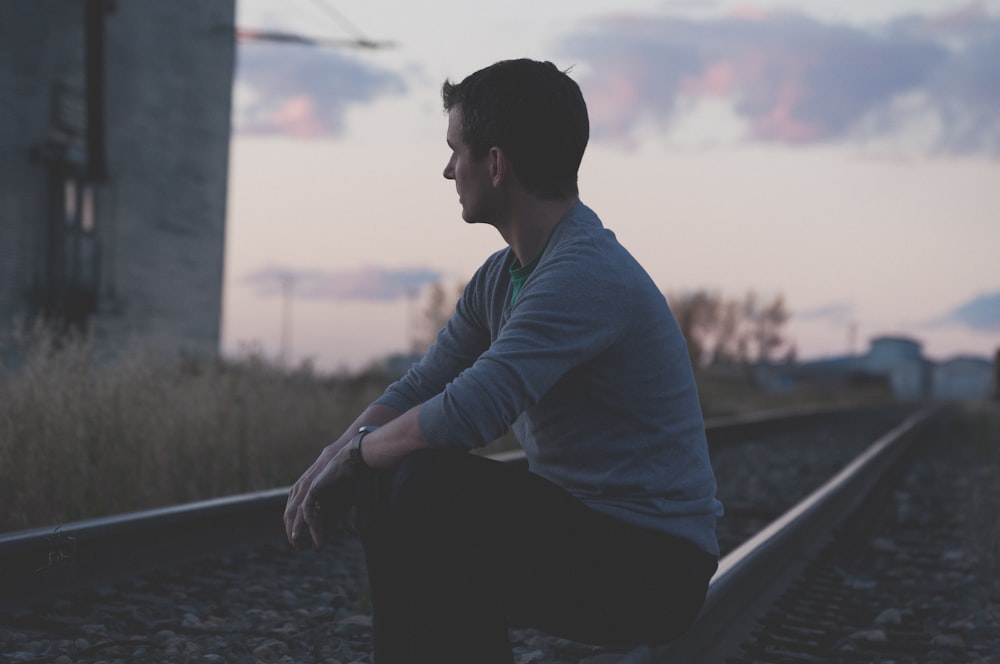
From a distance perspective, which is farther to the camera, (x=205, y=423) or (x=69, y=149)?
(x=69, y=149)

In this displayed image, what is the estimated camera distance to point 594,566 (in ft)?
7.27

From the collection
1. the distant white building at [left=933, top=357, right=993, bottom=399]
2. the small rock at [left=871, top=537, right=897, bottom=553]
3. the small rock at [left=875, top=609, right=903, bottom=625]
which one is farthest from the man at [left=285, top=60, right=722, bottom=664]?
the distant white building at [left=933, top=357, right=993, bottom=399]

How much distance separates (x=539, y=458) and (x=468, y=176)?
2.28ft

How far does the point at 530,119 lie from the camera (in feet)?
7.10

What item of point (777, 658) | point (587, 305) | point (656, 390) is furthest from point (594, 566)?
point (777, 658)

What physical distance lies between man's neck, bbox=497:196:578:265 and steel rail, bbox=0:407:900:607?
2.22 meters

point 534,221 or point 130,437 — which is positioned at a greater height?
point 534,221

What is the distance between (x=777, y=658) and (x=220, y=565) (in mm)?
2441

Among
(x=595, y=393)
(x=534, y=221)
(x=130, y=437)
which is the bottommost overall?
(x=130, y=437)

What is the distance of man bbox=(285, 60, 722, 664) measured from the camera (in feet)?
6.73

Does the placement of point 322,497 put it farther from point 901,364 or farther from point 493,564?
point 901,364

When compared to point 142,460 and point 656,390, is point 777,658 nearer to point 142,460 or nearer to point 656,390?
point 656,390

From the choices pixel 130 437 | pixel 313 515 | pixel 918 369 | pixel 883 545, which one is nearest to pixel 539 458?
pixel 313 515

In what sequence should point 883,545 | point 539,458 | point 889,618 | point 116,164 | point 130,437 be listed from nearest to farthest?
point 539,458
point 889,618
point 130,437
point 883,545
point 116,164
